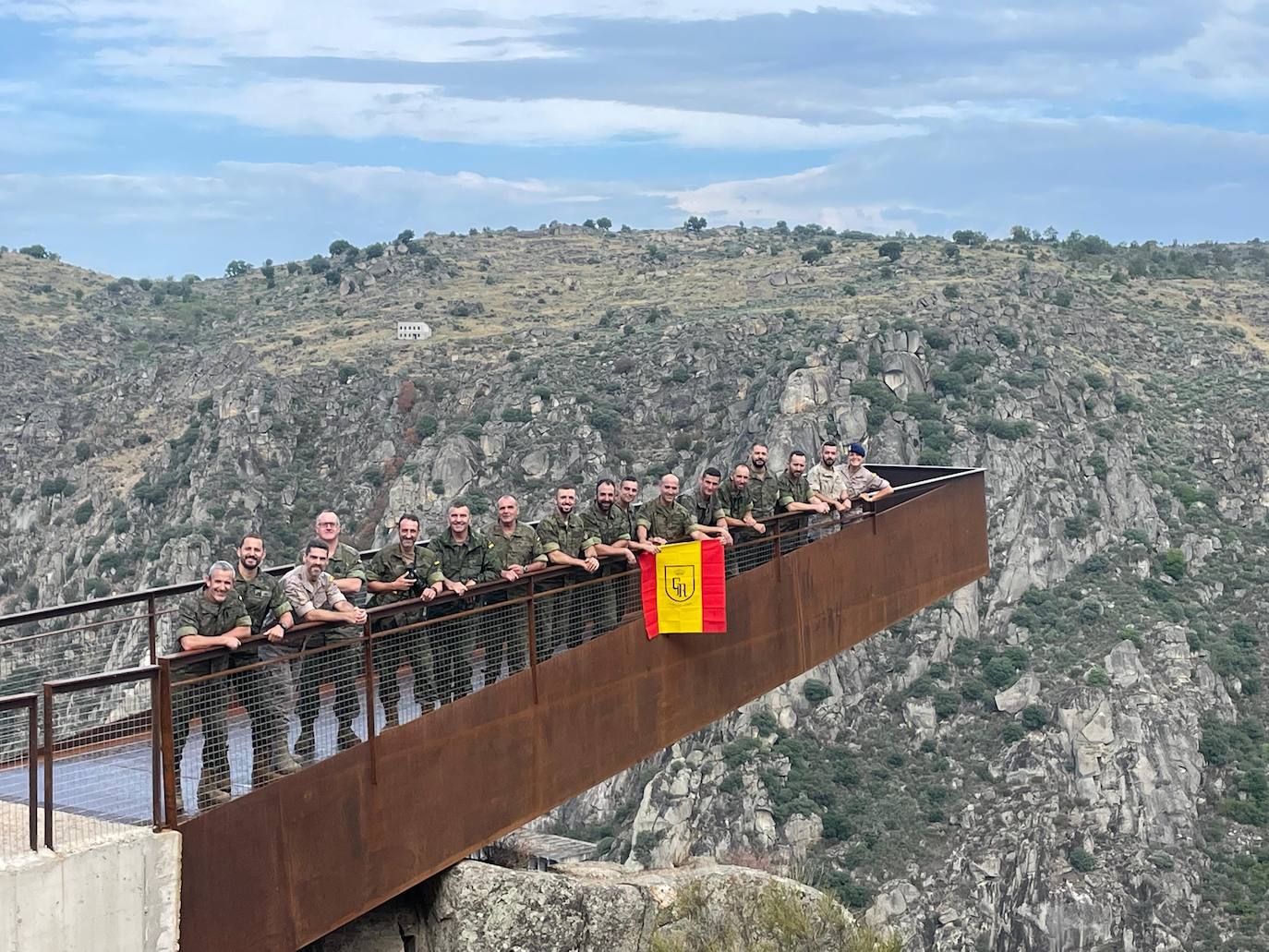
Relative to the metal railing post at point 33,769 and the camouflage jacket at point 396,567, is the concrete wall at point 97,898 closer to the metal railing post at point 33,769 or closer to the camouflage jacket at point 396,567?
the metal railing post at point 33,769

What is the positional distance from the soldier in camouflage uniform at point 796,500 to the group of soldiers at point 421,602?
0.07ft

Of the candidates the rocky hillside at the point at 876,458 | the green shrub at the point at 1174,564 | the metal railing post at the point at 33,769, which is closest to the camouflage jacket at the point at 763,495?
the metal railing post at the point at 33,769

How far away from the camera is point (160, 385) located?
4213 inches

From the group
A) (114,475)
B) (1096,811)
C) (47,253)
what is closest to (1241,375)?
(1096,811)

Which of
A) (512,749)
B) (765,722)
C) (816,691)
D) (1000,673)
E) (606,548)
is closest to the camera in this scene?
(512,749)

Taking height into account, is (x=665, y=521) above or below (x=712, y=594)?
above

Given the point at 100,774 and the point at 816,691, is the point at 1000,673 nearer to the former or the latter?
the point at 816,691

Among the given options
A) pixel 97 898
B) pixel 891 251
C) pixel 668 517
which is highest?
pixel 891 251

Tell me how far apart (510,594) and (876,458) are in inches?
2747

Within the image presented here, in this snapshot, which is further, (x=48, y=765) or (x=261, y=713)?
(x=261, y=713)

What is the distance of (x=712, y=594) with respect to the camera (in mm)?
12828

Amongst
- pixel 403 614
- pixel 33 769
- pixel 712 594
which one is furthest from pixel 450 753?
pixel 33 769

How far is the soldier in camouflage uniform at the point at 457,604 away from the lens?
1087 centimetres

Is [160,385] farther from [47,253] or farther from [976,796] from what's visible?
[976,796]
